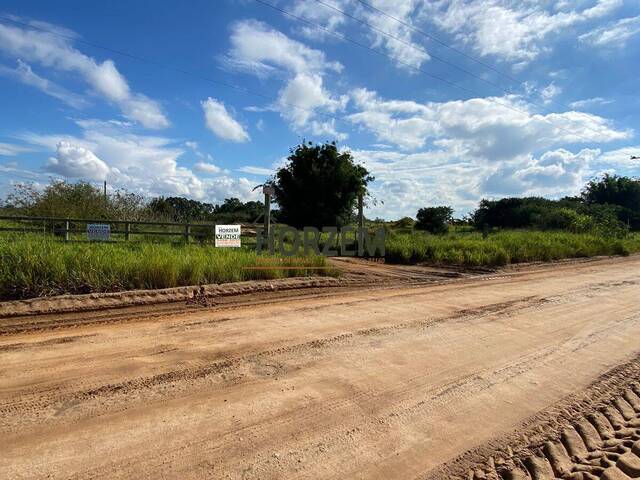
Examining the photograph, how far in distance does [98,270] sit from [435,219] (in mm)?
25805

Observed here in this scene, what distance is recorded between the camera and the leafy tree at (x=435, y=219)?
96.3ft

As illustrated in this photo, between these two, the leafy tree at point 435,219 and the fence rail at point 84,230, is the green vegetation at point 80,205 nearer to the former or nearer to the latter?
the fence rail at point 84,230

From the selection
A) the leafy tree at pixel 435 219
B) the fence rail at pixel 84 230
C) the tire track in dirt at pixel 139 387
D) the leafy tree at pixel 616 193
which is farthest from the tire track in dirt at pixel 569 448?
the leafy tree at pixel 616 193

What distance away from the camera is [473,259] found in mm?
14258

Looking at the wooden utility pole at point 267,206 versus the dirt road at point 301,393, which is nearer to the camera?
the dirt road at point 301,393

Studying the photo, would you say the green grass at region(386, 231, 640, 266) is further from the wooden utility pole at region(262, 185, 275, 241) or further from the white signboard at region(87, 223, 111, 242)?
the white signboard at region(87, 223, 111, 242)

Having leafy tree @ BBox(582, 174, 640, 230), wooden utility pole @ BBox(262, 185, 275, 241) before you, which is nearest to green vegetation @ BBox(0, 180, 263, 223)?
wooden utility pole @ BBox(262, 185, 275, 241)

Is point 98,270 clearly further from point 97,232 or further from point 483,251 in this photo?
point 483,251

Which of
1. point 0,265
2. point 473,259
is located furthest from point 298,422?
point 473,259

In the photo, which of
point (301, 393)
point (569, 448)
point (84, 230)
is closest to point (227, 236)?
point (84, 230)

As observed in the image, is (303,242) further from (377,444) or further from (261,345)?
(377,444)

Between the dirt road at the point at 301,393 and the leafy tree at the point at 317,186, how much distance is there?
10979mm

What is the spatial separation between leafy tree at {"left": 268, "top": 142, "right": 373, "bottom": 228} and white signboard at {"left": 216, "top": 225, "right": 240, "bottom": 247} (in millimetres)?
6190

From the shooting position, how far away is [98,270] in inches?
269
